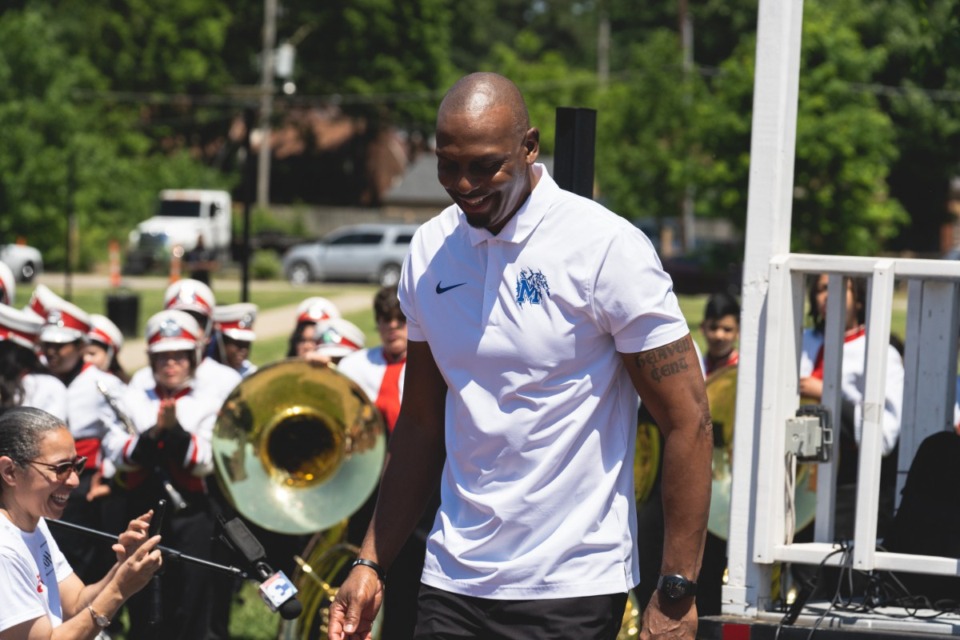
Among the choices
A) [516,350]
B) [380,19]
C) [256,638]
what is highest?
[380,19]

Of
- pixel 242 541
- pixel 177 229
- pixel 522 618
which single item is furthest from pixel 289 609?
Result: pixel 177 229

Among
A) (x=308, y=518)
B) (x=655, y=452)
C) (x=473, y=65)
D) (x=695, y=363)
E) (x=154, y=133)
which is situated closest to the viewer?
(x=695, y=363)

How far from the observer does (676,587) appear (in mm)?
3092

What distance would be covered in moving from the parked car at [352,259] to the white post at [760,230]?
1322 inches

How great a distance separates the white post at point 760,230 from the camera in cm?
412

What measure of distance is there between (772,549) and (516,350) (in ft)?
4.50

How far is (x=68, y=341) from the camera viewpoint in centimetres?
740

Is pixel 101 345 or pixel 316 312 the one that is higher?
pixel 316 312

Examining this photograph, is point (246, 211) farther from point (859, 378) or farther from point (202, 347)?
point (859, 378)

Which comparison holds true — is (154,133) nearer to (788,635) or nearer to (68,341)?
(68,341)

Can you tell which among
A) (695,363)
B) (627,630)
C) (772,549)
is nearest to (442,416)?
(695,363)

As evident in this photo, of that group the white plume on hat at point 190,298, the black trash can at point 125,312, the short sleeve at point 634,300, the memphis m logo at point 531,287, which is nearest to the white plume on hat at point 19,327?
the white plume on hat at point 190,298

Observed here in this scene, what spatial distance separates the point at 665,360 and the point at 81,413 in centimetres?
447

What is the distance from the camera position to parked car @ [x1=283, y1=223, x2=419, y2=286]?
37.9 m
